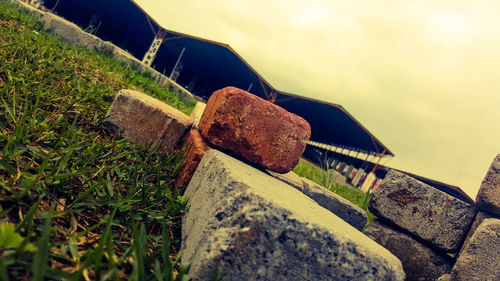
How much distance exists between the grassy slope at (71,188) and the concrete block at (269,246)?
14cm

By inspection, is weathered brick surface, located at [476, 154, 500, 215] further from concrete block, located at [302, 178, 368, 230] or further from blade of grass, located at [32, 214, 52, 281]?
blade of grass, located at [32, 214, 52, 281]

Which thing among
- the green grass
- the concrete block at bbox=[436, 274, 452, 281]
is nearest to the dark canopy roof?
the green grass

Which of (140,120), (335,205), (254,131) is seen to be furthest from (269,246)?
(335,205)

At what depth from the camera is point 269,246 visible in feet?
2.31

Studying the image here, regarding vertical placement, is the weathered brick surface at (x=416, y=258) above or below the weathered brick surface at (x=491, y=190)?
A: below

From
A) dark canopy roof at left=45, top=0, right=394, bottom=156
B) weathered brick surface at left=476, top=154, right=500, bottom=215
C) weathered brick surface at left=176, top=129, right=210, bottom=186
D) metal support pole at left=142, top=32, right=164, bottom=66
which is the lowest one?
weathered brick surface at left=176, top=129, right=210, bottom=186

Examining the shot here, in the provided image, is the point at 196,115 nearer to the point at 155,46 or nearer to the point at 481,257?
the point at 481,257

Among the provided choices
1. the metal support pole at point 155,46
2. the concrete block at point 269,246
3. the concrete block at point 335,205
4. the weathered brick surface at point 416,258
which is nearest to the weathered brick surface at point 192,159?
the concrete block at point 269,246

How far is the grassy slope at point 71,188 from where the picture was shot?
0.61 metres

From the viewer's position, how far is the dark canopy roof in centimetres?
1397

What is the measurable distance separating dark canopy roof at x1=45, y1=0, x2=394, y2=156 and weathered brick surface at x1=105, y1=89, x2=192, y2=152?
33.5 feet

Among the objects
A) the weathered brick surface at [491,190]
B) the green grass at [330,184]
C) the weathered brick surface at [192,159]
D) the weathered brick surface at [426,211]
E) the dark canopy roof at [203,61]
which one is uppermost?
the dark canopy roof at [203,61]

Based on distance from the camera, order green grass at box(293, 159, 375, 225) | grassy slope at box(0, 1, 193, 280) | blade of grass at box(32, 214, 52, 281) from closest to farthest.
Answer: blade of grass at box(32, 214, 52, 281) < grassy slope at box(0, 1, 193, 280) < green grass at box(293, 159, 375, 225)

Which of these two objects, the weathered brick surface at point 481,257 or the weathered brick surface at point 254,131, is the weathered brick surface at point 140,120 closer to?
the weathered brick surface at point 254,131
